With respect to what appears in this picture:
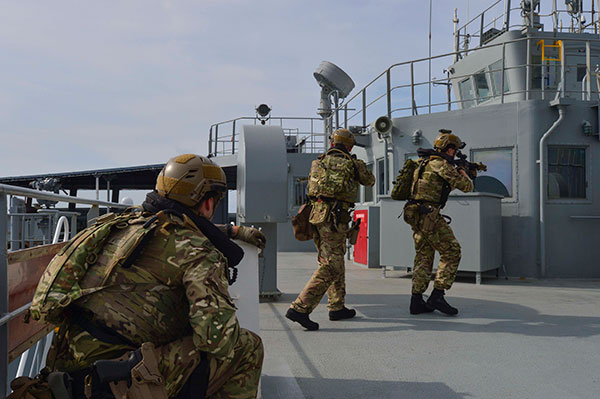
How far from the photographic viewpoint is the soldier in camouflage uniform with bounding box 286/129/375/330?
4.95 meters

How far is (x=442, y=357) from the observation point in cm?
393

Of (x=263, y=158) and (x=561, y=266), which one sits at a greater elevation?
(x=263, y=158)

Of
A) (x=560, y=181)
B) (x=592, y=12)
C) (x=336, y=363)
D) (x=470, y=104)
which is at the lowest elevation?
(x=336, y=363)

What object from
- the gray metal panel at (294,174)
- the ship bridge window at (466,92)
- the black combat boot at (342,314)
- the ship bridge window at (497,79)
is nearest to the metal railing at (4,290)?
the black combat boot at (342,314)

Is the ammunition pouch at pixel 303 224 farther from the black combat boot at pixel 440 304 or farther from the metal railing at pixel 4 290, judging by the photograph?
the metal railing at pixel 4 290

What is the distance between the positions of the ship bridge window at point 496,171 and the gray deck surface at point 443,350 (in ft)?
8.01

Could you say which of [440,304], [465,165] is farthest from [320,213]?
[465,165]

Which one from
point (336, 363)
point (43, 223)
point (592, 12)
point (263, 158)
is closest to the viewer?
point (336, 363)

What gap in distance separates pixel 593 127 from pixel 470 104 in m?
3.22

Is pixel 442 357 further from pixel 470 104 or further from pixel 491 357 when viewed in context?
pixel 470 104

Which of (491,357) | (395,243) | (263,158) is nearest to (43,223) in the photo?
(263,158)

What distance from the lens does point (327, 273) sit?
4.90m

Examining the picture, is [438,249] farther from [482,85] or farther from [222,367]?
[482,85]

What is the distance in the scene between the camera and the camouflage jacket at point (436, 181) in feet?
17.5
